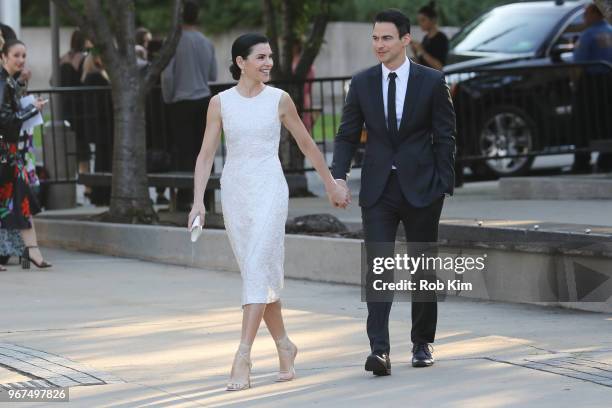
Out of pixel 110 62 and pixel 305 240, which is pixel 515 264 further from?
A: pixel 110 62

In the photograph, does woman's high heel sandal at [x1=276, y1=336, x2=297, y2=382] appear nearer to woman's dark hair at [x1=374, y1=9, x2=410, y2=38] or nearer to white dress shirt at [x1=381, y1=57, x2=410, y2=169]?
white dress shirt at [x1=381, y1=57, x2=410, y2=169]

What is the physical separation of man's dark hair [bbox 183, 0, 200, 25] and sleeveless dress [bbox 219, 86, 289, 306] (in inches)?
307

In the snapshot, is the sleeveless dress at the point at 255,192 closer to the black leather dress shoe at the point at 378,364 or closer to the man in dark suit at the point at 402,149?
the man in dark suit at the point at 402,149

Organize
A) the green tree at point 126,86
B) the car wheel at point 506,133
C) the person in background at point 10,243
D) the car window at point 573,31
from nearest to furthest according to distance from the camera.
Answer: the person in background at point 10,243 < the green tree at point 126,86 < the car wheel at point 506,133 < the car window at point 573,31

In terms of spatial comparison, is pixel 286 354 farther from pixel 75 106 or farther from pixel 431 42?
pixel 431 42

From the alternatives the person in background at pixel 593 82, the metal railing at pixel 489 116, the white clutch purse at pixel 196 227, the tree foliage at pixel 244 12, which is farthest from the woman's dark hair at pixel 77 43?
the tree foliage at pixel 244 12

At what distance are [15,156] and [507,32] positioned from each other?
8233 mm

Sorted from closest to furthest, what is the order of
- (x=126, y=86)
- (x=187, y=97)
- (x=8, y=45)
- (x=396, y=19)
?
1. (x=396, y=19)
2. (x=8, y=45)
3. (x=126, y=86)
4. (x=187, y=97)

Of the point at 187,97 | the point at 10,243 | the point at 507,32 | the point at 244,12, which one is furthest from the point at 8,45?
the point at 244,12

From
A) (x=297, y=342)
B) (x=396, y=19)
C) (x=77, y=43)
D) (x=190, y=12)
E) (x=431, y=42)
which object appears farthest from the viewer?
(x=77, y=43)

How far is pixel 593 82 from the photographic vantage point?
16.2m

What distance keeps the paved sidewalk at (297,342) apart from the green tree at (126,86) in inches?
87.2

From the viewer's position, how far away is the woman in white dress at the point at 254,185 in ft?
23.3

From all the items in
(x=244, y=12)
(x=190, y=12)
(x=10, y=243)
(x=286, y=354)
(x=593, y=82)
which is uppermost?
(x=244, y=12)
